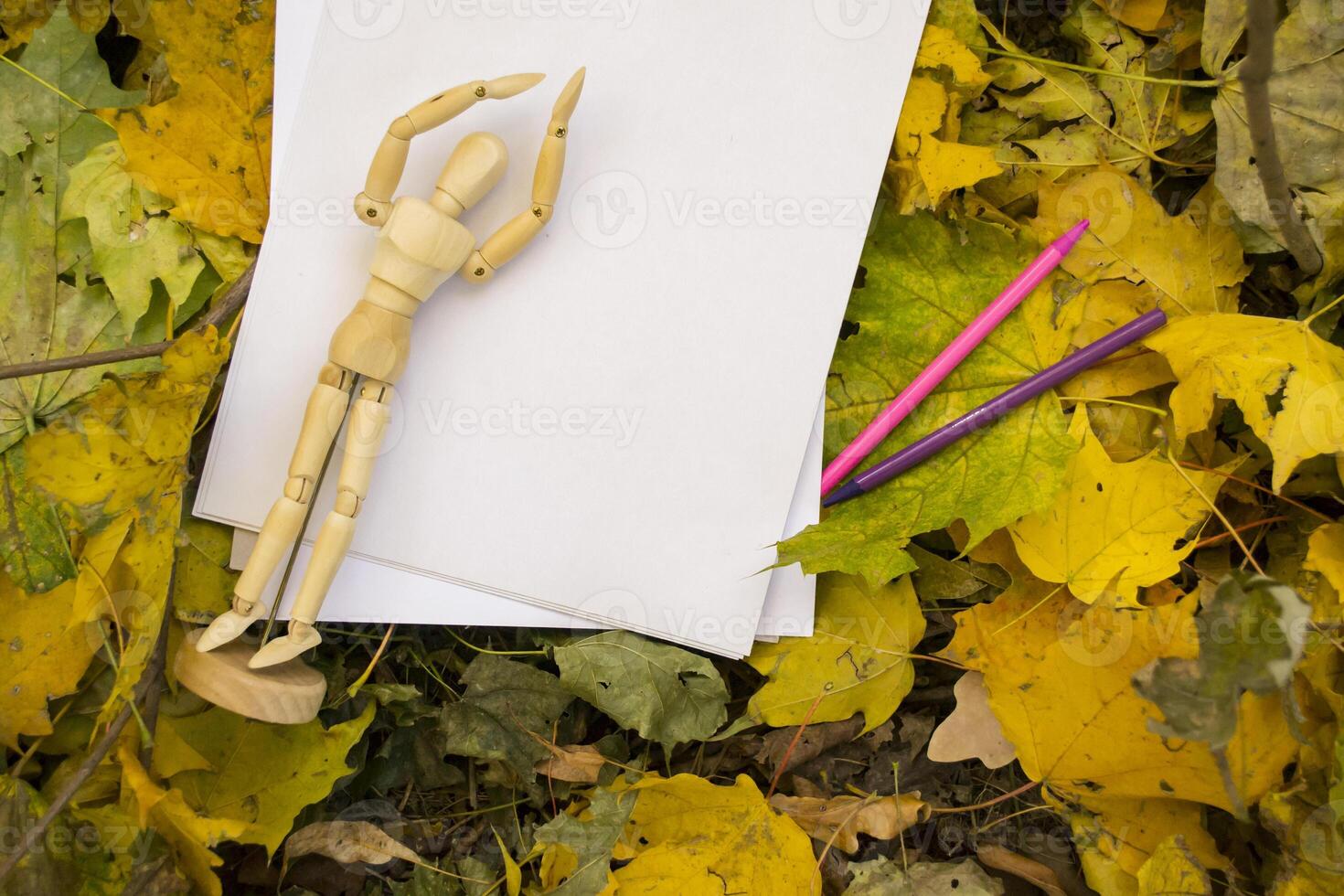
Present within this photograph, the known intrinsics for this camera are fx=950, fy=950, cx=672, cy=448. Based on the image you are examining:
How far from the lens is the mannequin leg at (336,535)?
29.4 inches

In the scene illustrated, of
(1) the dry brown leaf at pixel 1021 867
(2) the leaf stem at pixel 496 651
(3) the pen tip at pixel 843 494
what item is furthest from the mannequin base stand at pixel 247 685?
(1) the dry brown leaf at pixel 1021 867

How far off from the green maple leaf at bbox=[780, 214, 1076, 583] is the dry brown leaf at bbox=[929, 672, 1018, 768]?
0.16 m

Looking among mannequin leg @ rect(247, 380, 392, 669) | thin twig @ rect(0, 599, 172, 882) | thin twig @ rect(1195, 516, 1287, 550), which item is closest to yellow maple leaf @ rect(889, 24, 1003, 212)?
thin twig @ rect(1195, 516, 1287, 550)

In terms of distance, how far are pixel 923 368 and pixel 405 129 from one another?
486mm

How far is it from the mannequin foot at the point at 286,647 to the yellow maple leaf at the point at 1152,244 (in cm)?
72

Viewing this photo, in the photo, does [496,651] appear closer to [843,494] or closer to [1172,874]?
[843,494]

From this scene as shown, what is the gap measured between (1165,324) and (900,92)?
313 millimetres

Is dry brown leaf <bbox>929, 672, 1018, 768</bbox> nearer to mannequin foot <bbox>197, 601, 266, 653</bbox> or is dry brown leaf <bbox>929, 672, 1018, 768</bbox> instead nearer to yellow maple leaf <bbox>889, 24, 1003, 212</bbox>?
yellow maple leaf <bbox>889, 24, 1003, 212</bbox>

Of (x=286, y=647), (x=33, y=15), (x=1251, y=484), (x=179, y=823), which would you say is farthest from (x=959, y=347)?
(x=33, y=15)

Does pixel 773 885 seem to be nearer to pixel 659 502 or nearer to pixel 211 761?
pixel 659 502

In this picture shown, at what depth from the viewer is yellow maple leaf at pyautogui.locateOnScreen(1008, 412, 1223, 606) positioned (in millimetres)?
797

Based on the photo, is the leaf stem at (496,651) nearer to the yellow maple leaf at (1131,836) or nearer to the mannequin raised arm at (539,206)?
the mannequin raised arm at (539,206)

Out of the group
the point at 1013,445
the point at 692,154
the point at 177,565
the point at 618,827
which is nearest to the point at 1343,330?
the point at 1013,445

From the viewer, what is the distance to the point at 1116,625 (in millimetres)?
780
